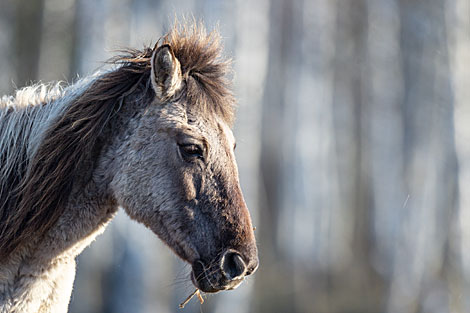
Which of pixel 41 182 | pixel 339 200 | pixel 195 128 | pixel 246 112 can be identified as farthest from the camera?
pixel 339 200

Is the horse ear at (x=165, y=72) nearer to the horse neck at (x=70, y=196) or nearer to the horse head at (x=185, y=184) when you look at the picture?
the horse head at (x=185, y=184)

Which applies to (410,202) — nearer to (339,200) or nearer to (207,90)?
(339,200)

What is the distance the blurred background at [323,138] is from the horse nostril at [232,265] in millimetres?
3913

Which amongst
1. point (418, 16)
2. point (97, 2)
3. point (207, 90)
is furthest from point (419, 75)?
point (207, 90)

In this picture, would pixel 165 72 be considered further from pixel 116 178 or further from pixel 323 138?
pixel 323 138

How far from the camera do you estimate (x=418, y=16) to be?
16266 millimetres

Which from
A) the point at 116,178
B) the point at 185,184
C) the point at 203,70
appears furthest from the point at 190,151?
the point at 203,70

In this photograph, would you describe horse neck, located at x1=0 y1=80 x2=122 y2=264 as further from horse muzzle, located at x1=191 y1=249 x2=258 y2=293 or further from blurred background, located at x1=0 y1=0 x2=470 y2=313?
blurred background, located at x1=0 y1=0 x2=470 y2=313

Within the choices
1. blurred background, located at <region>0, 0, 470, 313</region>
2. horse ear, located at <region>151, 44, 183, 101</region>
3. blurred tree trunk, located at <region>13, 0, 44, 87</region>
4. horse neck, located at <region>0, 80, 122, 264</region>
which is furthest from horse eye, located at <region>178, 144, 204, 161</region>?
blurred tree trunk, located at <region>13, 0, 44, 87</region>

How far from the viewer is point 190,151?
3.91 meters

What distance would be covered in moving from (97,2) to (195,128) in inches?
326

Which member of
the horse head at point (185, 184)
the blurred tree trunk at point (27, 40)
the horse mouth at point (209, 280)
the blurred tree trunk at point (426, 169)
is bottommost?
the blurred tree trunk at point (426, 169)

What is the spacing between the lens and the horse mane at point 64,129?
12.2ft

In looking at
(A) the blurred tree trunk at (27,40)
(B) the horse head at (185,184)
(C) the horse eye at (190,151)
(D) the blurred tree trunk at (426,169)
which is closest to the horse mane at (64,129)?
(B) the horse head at (185,184)
